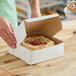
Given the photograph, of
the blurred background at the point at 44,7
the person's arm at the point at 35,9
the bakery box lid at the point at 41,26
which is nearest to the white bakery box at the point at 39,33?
the bakery box lid at the point at 41,26

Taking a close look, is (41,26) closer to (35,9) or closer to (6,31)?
(6,31)

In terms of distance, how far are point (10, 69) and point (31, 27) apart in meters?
0.28

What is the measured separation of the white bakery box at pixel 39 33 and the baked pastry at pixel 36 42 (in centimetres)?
3

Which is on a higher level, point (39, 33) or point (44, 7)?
point (39, 33)

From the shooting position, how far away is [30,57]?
1.50 m

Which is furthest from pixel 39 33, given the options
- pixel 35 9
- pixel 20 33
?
pixel 35 9

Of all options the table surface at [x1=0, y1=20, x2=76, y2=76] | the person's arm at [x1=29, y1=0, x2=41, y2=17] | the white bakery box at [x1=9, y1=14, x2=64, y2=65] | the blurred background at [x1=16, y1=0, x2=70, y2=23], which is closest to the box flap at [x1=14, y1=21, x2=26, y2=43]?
the white bakery box at [x1=9, y1=14, x2=64, y2=65]

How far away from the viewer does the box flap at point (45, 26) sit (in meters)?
1.57

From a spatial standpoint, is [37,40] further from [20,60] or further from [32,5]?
[32,5]

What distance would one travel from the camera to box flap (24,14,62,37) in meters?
1.57

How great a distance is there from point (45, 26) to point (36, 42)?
14cm

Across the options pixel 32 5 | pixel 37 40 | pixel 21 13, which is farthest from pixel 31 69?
pixel 21 13

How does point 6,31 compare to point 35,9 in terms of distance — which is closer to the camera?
point 6,31

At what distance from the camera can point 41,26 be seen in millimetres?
1679
